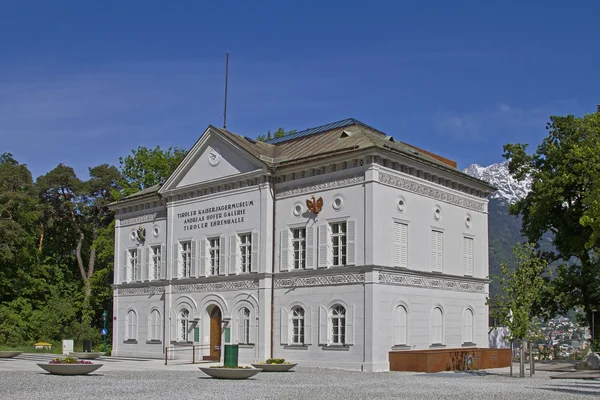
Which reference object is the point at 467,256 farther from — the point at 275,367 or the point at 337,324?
the point at 275,367

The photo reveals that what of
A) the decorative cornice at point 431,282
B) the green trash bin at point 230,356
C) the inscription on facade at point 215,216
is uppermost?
the inscription on facade at point 215,216

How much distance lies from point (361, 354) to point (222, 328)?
8340mm

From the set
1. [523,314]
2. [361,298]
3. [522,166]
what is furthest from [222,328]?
[522,166]

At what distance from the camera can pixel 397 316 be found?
3272cm

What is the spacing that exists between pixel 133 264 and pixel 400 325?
59.5 ft


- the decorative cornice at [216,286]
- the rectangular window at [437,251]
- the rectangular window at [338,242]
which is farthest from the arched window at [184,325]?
the rectangular window at [437,251]

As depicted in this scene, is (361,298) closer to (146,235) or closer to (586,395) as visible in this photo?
(586,395)

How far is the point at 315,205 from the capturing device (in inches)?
1344

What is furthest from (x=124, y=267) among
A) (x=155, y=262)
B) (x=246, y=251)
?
(x=246, y=251)

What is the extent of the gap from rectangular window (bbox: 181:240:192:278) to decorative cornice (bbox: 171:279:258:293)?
68 centimetres

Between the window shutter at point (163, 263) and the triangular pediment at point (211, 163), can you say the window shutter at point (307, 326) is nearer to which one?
the triangular pediment at point (211, 163)

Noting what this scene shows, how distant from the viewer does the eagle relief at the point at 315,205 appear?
34000 millimetres

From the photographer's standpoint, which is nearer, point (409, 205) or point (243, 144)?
point (409, 205)

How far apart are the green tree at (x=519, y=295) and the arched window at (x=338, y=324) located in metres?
6.11
